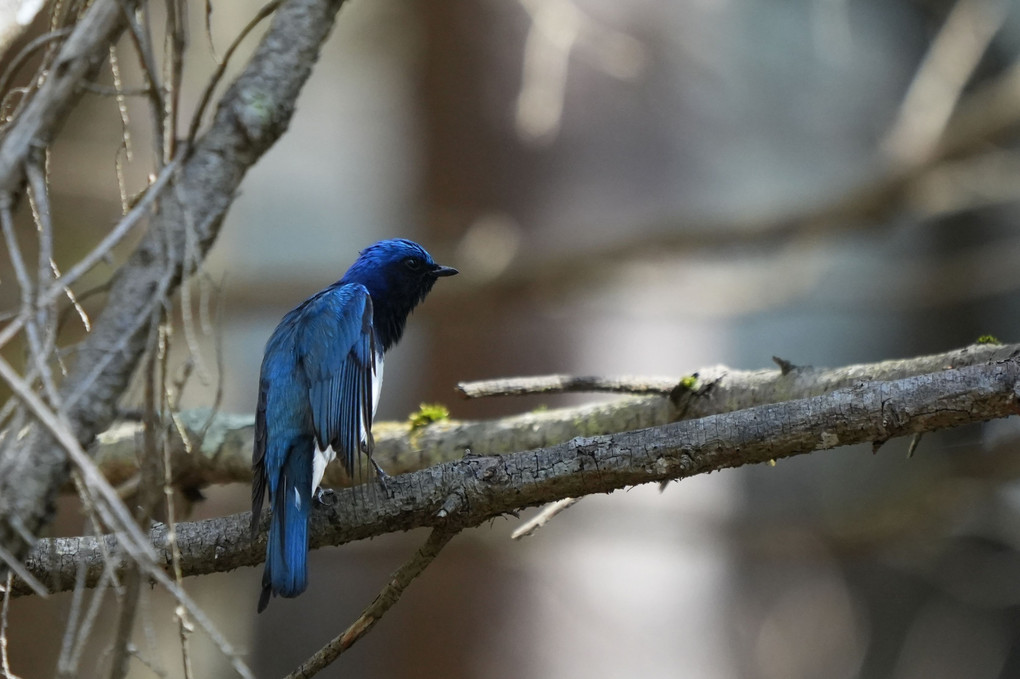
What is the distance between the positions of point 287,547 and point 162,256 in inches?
40.5

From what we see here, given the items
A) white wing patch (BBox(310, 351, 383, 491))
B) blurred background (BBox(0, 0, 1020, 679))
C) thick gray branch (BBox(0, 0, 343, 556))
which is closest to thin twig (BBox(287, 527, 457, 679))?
white wing patch (BBox(310, 351, 383, 491))

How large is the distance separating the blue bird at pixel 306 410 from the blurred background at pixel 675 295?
221 centimetres

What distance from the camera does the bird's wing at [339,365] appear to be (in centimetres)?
325

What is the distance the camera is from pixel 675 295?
7.34 m

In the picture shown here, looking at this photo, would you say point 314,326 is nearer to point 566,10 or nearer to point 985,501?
point 566,10

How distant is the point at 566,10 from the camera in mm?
5980

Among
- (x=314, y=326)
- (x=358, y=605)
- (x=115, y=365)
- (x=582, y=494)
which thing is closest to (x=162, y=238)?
(x=115, y=365)

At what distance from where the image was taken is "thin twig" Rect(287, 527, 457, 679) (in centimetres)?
239

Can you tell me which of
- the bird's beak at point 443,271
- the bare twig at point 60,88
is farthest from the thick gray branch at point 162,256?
the bird's beak at point 443,271

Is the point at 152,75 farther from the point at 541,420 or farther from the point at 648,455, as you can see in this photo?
the point at 541,420

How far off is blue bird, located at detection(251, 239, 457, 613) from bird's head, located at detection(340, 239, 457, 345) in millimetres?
234

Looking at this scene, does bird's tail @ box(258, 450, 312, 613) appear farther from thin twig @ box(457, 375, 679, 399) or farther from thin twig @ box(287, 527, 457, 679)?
thin twig @ box(457, 375, 679, 399)

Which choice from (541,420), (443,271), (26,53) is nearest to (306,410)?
(541,420)

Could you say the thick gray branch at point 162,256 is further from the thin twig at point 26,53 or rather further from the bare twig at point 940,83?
the bare twig at point 940,83
